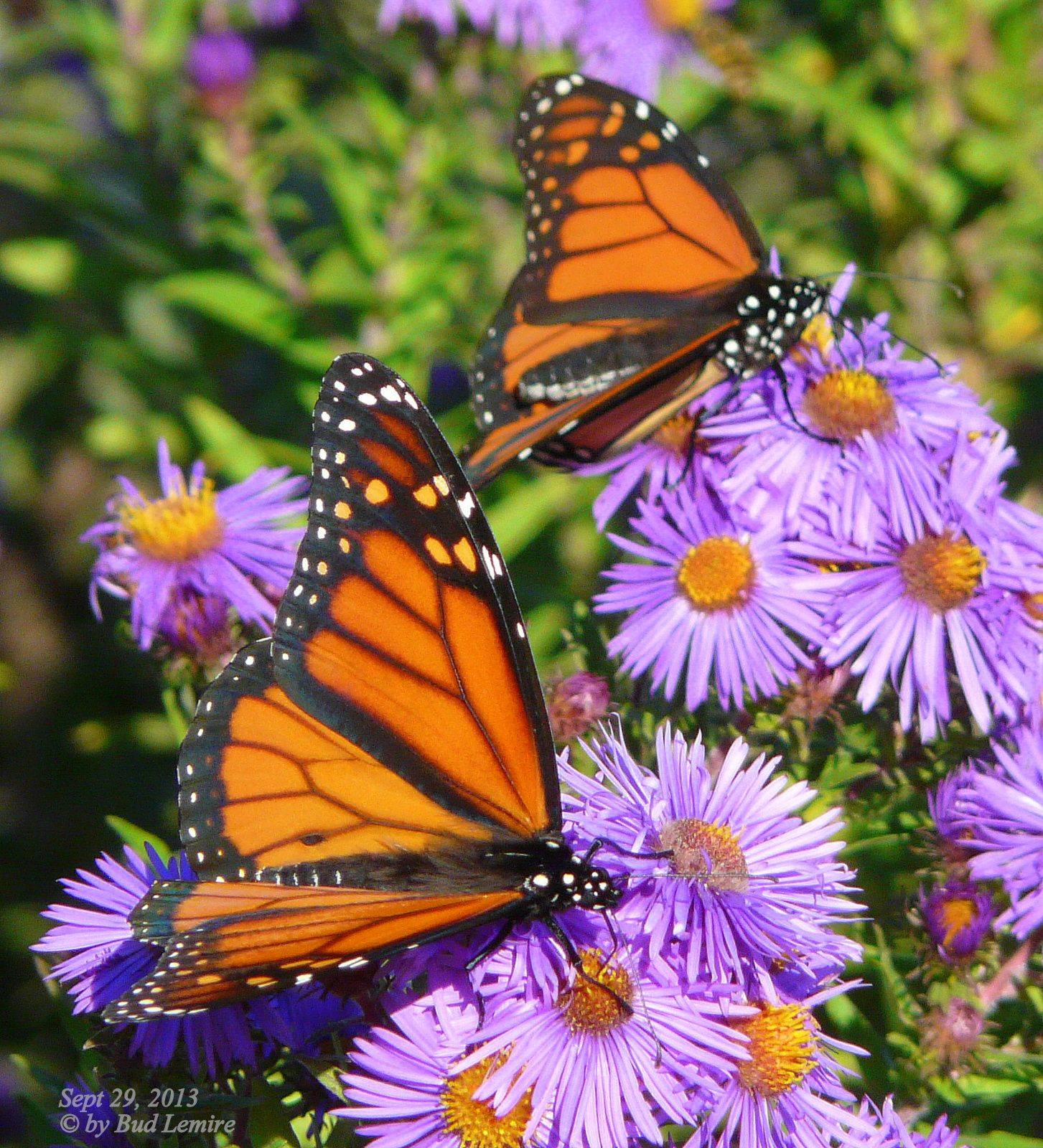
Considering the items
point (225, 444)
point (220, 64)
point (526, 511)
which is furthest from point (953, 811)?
point (220, 64)

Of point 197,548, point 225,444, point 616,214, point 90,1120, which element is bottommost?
point 90,1120

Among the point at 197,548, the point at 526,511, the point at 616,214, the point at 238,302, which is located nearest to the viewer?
the point at 197,548

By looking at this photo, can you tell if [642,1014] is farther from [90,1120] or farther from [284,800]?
[90,1120]

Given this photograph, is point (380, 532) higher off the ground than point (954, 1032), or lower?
higher

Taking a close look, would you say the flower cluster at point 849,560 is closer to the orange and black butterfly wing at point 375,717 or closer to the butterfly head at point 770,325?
the butterfly head at point 770,325

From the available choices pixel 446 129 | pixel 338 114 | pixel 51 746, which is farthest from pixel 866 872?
pixel 338 114

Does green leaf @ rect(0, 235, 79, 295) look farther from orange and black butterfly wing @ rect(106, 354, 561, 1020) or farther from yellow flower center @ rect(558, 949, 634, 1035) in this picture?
yellow flower center @ rect(558, 949, 634, 1035)
